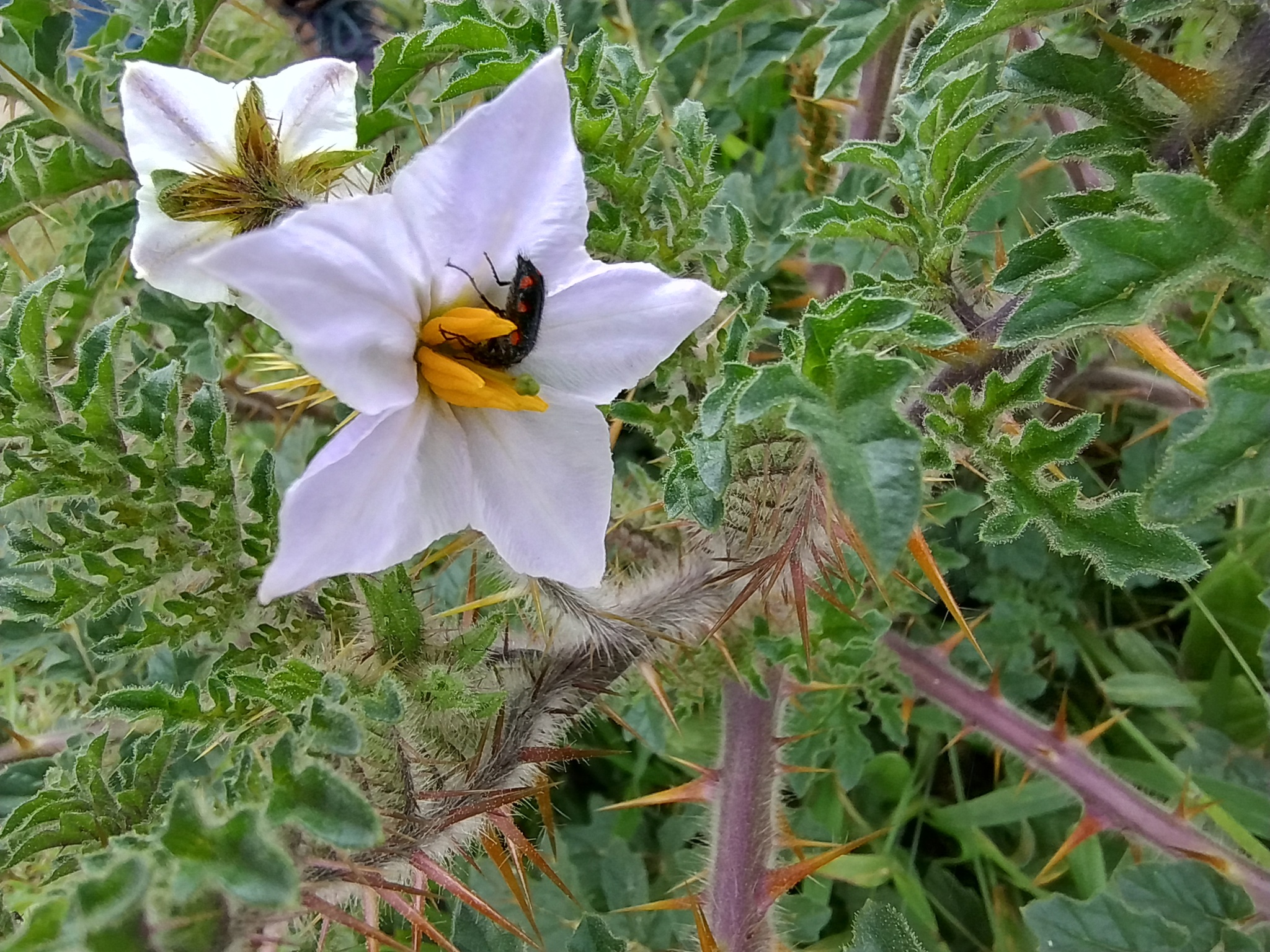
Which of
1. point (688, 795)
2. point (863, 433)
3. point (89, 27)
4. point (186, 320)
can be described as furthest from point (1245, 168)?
point (89, 27)

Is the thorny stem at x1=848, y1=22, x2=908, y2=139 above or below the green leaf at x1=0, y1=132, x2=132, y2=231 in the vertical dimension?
above

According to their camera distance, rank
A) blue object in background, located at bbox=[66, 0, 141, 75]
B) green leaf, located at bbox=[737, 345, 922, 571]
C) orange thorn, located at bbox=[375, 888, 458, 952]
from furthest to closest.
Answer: blue object in background, located at bbox=[66, 0, 141, 75]
orange thorn, located at bbox=[375, 888, 458, 952]
green leaf, located at bbox=[737, 345, 922, 571]

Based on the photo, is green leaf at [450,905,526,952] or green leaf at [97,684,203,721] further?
green leaf at [450,905,526,952]

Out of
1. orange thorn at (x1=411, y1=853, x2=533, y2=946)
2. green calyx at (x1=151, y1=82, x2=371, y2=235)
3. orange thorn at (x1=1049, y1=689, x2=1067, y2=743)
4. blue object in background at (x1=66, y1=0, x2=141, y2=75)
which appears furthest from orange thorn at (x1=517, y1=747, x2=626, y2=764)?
blue object in background at (x1=66, y1=0, x2=141, y2=75)

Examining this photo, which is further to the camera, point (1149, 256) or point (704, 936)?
point (704, 936)

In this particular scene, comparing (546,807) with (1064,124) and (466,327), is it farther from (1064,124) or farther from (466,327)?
(1064,124)

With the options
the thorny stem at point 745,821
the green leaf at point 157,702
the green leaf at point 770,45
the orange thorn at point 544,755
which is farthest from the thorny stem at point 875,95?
the green leaf at point 157,702

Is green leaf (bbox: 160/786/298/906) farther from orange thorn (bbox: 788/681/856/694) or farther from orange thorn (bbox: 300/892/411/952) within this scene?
orange thorn (bbox: 788/681/856/694)

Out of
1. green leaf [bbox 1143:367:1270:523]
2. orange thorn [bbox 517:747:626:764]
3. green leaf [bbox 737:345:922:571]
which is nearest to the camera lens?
green leaf [bbox 737:345:922:571]

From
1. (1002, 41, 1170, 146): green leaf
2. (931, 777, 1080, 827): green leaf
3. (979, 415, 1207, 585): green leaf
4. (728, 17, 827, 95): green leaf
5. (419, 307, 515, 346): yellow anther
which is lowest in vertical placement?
(931, 777, 1080, 827): green leaf
